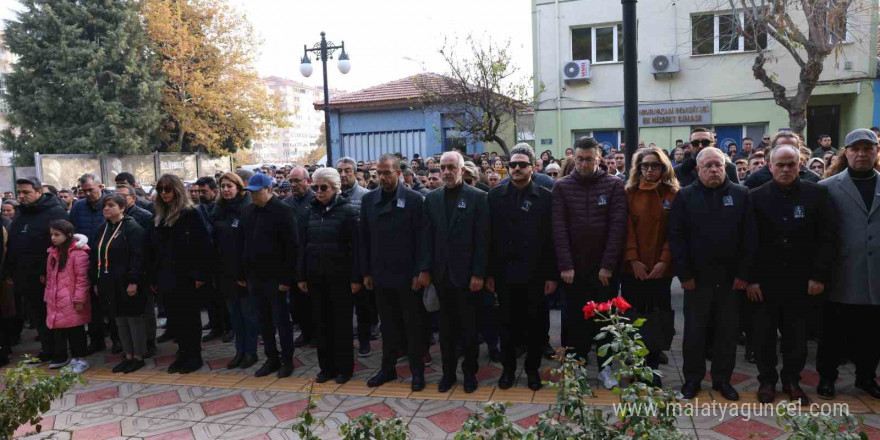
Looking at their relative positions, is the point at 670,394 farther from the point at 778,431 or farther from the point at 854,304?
the point at 854,304

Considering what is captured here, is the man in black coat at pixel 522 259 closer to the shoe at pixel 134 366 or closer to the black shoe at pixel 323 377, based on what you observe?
the black shoe at pixel 323 377

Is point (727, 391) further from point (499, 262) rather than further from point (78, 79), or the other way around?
point (78, 79)

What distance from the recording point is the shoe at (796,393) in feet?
16.1

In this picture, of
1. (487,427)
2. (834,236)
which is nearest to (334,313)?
(487,427)

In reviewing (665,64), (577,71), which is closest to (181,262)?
(577,71)

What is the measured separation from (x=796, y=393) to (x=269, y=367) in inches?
191

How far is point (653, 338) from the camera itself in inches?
204

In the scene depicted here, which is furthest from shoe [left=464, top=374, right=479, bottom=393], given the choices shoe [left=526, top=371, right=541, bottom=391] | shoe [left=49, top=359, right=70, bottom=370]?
shoe [left=49, top=359, right=70, bottom=370]

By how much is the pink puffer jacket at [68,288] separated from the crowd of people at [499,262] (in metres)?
0.02

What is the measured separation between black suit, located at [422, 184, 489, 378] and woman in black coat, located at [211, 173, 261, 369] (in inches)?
82.4

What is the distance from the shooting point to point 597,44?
19.8m

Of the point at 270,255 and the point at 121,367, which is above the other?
the point at 270,255

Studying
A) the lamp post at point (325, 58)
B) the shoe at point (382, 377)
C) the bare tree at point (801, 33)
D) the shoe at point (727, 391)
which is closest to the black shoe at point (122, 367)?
the shoe at point (382, 377)

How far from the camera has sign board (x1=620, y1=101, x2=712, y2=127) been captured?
18734 millimetres
